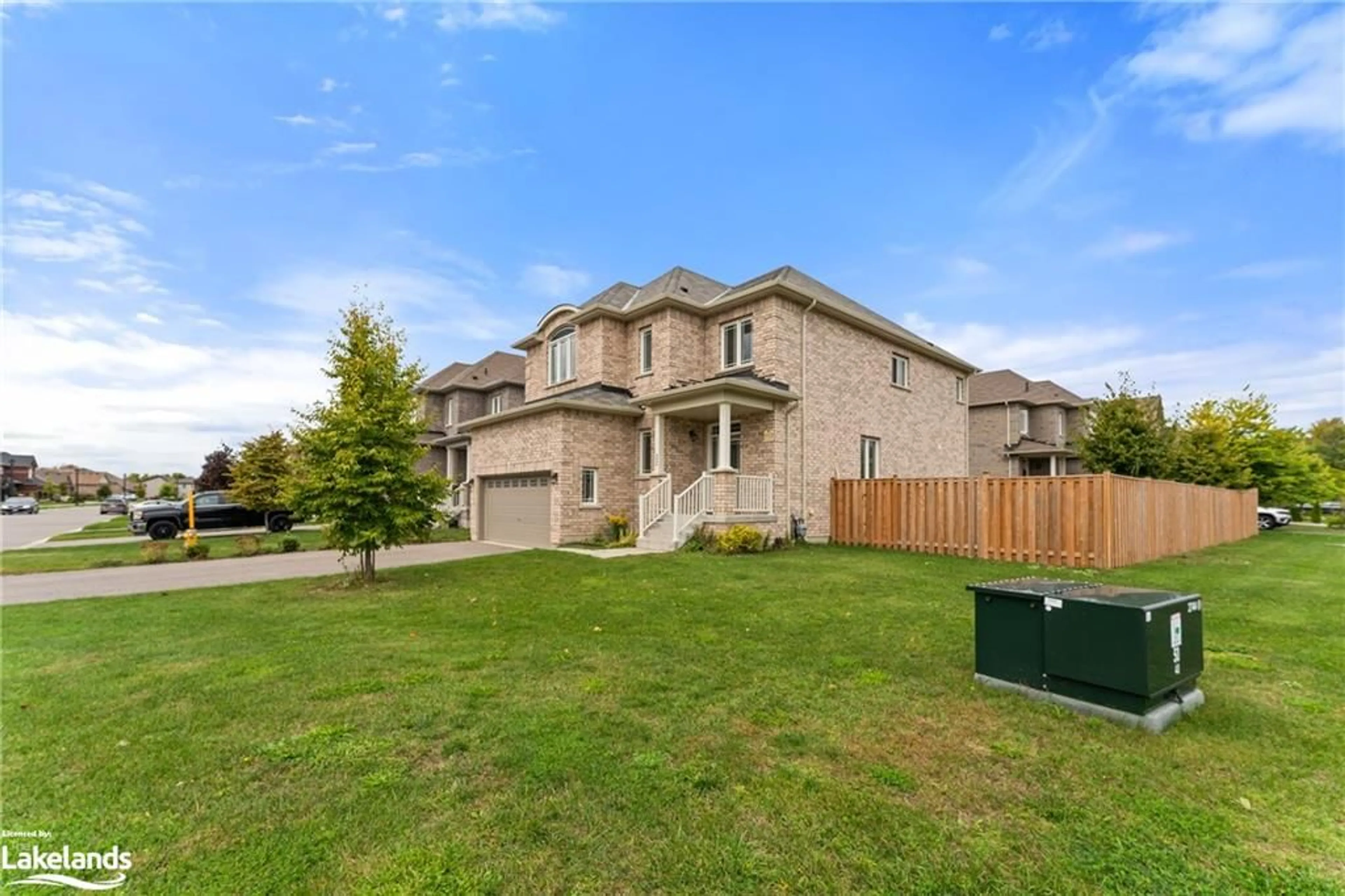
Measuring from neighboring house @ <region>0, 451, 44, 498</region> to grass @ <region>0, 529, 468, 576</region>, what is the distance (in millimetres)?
79131

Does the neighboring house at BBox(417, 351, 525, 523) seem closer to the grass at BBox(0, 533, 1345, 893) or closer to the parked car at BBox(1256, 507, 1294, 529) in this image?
the grass at BBox(0, 533, 1345, 893)

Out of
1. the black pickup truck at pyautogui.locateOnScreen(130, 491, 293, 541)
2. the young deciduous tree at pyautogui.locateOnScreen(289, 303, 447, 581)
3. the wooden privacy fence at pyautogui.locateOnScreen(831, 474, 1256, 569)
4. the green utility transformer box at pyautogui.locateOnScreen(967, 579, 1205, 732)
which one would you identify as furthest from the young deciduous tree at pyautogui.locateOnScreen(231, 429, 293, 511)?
the green utility transformer box at pyautogui.locateOnScreen(967, 579, 1205, 732)

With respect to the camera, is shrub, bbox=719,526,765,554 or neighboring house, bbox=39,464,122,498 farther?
neighboring house, bbox=39,464,122,498

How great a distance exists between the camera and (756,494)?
49.2 ft

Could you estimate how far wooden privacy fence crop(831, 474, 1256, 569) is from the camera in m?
11.8

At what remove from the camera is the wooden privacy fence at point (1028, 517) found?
38.8 ft

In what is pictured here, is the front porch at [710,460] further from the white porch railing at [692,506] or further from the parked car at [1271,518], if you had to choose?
the parked car at [1271,518]

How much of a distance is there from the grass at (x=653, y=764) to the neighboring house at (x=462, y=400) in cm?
2268

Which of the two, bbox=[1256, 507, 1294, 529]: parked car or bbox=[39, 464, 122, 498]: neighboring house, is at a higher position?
bbox=[39, 464, 122, 498]: neighboring house

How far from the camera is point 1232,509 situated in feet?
68.2

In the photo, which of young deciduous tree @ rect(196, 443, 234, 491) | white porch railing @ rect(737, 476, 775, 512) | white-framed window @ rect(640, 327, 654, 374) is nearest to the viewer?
white porch railing @ rect(737, 476, 775, 512)

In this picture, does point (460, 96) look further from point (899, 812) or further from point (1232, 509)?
point (1232, 509)

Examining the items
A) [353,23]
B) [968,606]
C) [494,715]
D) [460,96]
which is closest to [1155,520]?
[968,606]

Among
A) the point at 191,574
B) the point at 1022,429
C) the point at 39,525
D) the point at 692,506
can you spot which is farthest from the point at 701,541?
the point at 39,525
